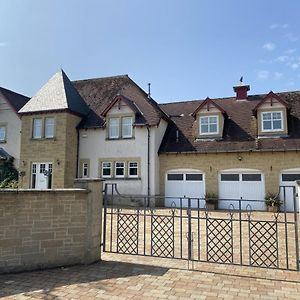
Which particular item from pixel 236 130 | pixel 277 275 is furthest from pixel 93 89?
pixel 277 275

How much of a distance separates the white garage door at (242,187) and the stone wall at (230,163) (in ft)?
1.20

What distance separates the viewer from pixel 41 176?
23.9m

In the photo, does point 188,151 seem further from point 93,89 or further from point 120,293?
point 120,293

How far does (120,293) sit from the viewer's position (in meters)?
5.37

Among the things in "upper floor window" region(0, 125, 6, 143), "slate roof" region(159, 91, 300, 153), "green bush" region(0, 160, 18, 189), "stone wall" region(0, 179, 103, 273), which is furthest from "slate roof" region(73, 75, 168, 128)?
"stone wall" region(0, 179, 103, 273)

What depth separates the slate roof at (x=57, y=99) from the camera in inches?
949

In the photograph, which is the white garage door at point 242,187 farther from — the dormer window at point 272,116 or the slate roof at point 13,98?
the slate roof at point 13,98

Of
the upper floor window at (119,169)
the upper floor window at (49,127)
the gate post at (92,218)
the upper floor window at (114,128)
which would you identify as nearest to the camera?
the gate post at (92,218)

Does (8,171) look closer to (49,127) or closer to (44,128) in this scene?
(44,128)

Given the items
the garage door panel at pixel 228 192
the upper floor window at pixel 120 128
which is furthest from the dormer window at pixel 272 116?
the upper floor window at pixel 120 128

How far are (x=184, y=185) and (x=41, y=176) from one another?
10837 mm

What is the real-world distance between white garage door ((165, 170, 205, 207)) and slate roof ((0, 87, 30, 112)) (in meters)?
14.7

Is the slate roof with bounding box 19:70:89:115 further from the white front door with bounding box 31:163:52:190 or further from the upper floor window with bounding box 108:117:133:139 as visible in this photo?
A: the white front door with bounding box 31:163:52:190

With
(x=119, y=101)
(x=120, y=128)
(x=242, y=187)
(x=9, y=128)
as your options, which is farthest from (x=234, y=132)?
(x=9, y=128)
